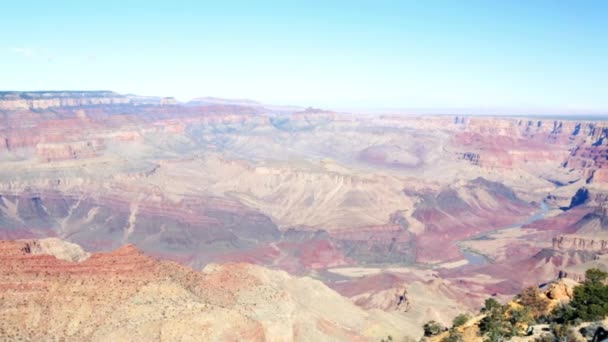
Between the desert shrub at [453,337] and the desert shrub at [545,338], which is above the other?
the desert shrub at [545,338]

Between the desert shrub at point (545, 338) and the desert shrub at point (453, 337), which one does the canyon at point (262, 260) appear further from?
the desert shrub at point (545, 338)

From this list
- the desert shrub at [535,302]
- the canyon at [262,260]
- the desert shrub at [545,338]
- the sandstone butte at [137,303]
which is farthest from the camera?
the desert shrub at [535,302]

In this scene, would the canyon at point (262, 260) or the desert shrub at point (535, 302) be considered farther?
the desert shrub at point (535, 302)

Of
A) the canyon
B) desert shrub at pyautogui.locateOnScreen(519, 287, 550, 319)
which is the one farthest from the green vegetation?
the canyon

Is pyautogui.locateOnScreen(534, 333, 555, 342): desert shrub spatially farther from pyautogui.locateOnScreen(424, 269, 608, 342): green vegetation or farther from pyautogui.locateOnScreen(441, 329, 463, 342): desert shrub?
pyautogui.locateOnScreen(441, 329, 463, 342): desert shrub

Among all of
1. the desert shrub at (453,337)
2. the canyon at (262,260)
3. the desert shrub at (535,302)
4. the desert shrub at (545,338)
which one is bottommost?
the canyon at (262,260)

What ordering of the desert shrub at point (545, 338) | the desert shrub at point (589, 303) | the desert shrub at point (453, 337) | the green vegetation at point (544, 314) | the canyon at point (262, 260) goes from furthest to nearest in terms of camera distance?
1. the canyon at point (262, 260)
2. the desert shrub at point (453, 337)
3. the desert shrub at point (589, 303)
4. the green vegetation at point (544, 314)
5. the desert shrub at point (545, 338)

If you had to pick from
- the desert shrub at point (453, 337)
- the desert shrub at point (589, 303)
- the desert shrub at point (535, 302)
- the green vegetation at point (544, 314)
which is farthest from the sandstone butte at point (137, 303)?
the desert shrub at point (589, 303)

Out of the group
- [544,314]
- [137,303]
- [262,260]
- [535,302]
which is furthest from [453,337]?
[262,260]
